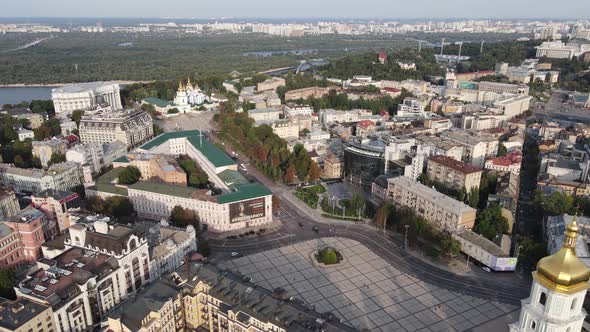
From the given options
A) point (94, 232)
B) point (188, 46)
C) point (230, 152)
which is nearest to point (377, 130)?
point (230, 152)

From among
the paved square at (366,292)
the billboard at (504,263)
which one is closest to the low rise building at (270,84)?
the paved square at (366,292)

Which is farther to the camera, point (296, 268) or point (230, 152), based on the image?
point (230, 152)

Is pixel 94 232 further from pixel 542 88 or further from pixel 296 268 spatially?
pixel 542 88

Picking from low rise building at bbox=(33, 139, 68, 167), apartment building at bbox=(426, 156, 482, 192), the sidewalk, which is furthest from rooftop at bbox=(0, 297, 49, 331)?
apartment building at bbox=(426, 156, 482, 192)

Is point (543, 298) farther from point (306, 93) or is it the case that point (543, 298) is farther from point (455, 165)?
point (306, 93)

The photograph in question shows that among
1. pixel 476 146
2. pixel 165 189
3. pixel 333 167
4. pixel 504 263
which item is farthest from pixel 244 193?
pixel 476 146

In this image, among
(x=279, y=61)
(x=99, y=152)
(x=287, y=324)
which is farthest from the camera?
(x=279, y=61)

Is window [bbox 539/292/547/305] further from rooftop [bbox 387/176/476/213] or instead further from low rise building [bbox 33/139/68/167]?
low rise building [bbox 33/139/68/167]
